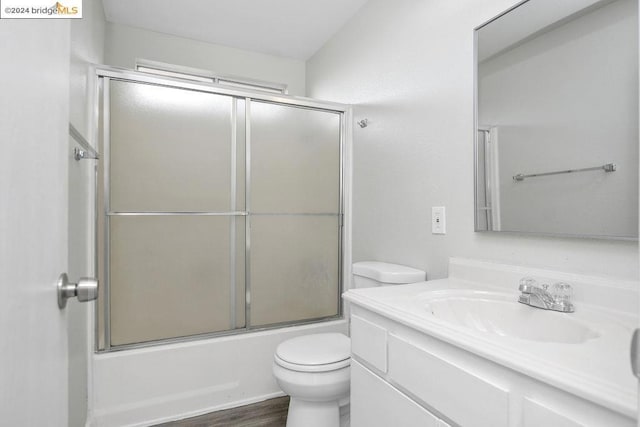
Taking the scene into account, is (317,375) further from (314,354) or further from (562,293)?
(562,293)

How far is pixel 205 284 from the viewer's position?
2.05 metres

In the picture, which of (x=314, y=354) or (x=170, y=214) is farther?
(x=170, y=214)

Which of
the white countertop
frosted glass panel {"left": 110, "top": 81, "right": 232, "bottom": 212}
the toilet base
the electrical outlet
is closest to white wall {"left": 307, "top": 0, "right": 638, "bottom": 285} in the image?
the electrical outlet

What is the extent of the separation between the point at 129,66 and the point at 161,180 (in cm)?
139

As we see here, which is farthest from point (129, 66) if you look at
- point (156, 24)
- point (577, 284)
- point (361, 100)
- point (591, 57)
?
point (577, 284)

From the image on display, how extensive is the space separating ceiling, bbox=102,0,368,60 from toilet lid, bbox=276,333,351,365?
7.29 feet

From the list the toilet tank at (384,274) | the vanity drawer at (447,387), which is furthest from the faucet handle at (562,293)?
the toilet tank at (384,274)

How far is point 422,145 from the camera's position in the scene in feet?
5.81

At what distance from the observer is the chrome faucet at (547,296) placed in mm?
1041

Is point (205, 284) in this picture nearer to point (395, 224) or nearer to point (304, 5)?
point (395, 224)

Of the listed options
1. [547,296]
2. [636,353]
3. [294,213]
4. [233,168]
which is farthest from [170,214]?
[636,353]

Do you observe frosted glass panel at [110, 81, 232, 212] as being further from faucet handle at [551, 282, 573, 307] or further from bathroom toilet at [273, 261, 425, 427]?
faucet handle at [551, 282, 573, 307]

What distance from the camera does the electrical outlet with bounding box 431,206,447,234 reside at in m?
1.62

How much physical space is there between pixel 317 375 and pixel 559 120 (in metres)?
1.38
